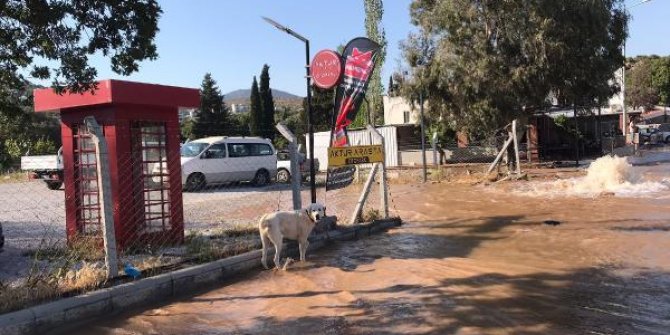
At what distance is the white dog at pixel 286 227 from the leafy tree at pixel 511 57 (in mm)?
13863

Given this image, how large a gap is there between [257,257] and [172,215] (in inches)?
67.0

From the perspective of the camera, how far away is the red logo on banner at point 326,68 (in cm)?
1034

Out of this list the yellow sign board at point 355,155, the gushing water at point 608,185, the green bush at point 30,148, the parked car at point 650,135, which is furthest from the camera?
the parked car at point 650,135

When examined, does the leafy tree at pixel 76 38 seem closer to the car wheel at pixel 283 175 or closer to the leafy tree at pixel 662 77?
the car wheel at pixel 283 175

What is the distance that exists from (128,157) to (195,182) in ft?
37.8

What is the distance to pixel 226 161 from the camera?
20500mm

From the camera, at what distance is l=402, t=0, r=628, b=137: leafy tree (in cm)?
2022

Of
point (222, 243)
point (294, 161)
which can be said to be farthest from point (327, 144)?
point (222, 243)

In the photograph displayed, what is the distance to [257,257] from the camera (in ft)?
26.5

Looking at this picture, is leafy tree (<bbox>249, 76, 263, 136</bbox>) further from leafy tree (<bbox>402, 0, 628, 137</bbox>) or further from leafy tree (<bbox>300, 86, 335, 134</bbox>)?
leafy tree (<bbox>402, 0, 628, 137</bbox>)

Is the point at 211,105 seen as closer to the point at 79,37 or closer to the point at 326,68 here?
the point at 326,68

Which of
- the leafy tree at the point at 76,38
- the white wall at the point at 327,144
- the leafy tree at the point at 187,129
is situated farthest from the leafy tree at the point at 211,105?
the leafy tree at the point at 76,38

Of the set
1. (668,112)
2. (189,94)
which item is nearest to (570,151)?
(189,94)

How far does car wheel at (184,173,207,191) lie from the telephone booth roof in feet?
35.5
